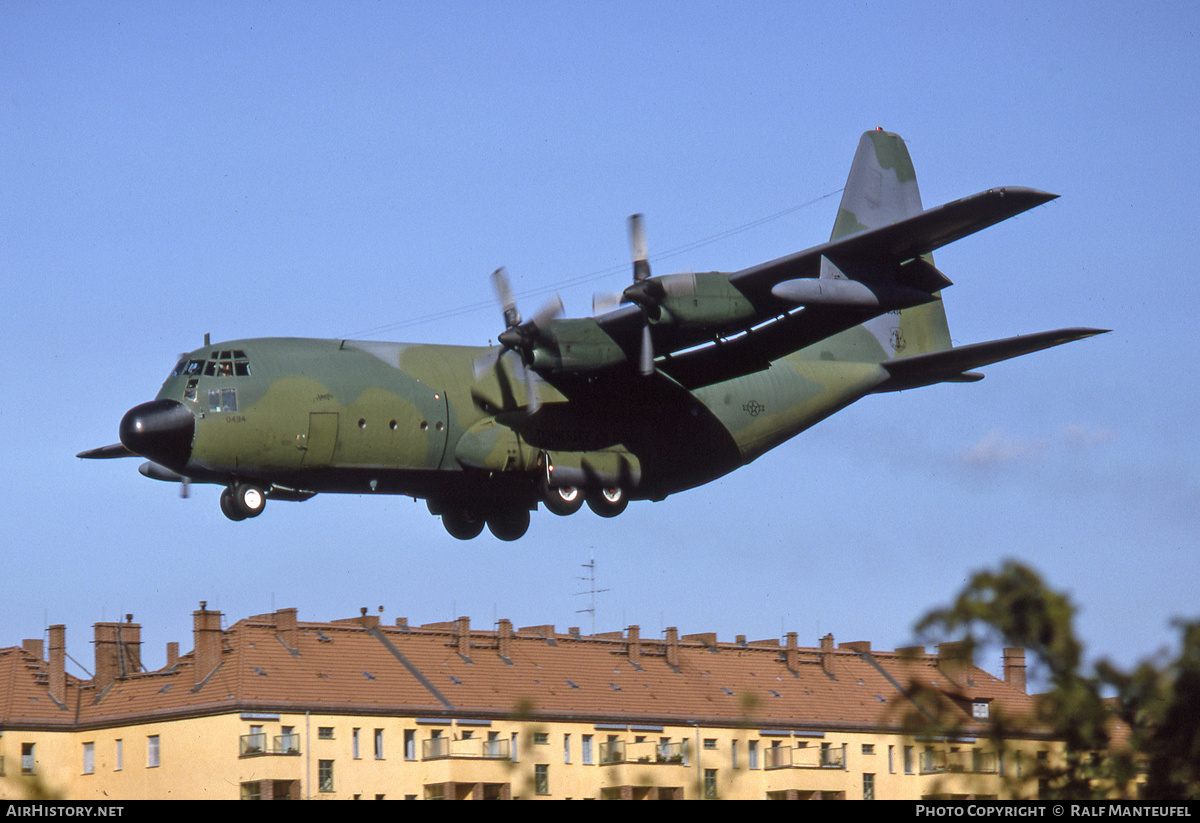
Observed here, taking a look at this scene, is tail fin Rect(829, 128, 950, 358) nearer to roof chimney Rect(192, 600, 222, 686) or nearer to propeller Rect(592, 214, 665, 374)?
propeller Rect(592, 214, 665, 374)

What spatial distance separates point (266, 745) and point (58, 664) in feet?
44.8

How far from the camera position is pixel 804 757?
7175 cm

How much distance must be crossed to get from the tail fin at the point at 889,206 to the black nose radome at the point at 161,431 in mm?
17404

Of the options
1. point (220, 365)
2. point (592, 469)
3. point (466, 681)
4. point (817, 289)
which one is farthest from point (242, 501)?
point (466, 681)

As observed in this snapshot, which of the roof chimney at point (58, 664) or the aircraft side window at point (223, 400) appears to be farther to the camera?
the roof chimney at point (58, 664)

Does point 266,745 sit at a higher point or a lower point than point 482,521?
lower

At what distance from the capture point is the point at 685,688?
71938 mm

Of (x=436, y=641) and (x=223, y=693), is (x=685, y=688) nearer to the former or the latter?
(x=436, y=641)

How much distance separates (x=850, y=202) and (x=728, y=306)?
11396 mm

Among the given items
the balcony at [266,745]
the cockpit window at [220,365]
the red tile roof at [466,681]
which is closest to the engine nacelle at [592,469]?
the cockpit window at [220,365]

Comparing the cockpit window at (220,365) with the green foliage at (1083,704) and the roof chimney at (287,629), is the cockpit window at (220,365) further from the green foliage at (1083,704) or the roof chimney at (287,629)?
the roof chimney at (287,629)

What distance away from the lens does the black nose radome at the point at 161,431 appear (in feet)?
93.3

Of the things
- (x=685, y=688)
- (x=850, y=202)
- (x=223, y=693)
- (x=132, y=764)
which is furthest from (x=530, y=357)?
(x=685, y=688)

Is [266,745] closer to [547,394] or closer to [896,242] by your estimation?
[547,394]
